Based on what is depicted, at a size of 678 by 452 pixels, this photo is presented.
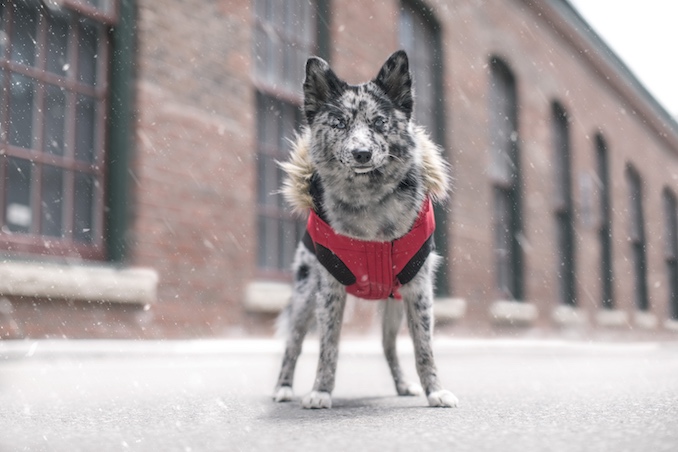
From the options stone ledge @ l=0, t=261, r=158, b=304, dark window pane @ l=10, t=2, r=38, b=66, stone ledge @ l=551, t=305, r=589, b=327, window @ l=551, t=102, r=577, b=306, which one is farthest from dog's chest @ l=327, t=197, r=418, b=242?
window @ l=551, t=102, r=577, b=306

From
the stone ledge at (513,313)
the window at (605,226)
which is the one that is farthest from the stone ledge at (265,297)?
the window at (605,226)

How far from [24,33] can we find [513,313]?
9.73m

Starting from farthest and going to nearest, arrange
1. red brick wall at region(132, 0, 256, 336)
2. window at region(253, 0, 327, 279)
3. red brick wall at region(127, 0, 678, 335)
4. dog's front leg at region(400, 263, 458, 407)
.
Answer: window at region(253, 0, 327, 279) < red brick wall at region(127, 0, 678, 335) < red brick wall at region(132, 0, 256, 336) < dog's front leg at region(400, 263, 458, 407)

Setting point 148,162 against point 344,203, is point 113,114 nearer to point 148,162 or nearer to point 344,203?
point 148,162

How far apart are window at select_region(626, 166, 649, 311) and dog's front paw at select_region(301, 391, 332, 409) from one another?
2025 centimetres

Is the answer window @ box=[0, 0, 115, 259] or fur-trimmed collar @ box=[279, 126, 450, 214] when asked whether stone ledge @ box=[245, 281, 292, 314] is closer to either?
window @ box=[0, 0, 115, 259]

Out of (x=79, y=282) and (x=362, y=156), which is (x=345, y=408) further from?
(x=79, y=282)

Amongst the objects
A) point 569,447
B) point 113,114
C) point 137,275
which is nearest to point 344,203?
point 569,447

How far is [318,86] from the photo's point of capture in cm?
384

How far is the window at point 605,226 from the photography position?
19.6 m

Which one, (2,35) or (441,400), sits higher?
(2,35)

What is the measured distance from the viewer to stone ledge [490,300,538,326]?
13.1 m

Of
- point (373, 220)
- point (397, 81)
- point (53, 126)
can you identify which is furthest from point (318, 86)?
point (53, 126)

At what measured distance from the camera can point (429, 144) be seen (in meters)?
4.16
